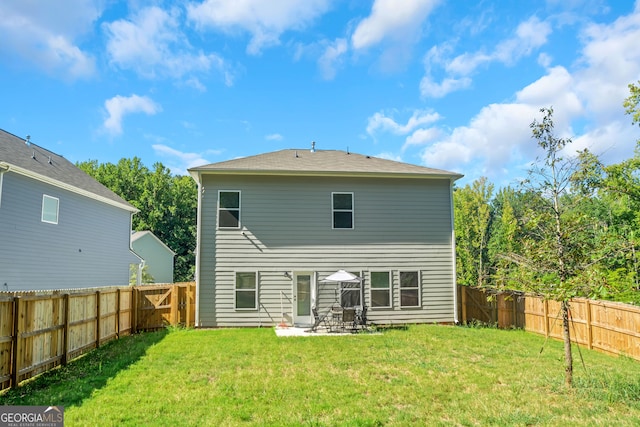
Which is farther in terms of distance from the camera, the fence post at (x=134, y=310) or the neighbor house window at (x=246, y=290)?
the neighbor house window at (x=246, y=290)

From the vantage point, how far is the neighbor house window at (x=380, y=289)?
44.6 ft

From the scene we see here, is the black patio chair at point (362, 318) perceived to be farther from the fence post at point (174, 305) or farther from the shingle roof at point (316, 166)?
the fence post at point (174, 305)

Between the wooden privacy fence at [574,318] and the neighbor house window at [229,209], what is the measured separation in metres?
8.28

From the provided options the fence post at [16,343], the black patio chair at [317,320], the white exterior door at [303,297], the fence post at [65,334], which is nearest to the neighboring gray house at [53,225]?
the fence post at [65,334]

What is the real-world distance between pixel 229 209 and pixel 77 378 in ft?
24.3

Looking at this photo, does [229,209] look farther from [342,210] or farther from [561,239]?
[561,239]

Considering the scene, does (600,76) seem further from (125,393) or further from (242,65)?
(125,393)

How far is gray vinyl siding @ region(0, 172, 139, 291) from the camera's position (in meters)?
12.0

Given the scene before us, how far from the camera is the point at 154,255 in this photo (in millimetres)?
30188

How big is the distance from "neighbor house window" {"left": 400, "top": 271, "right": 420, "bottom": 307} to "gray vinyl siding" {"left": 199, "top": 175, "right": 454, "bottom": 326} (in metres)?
0.18

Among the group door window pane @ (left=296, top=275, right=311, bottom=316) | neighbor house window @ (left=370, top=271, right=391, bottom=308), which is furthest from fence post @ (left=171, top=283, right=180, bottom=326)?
neighbor house window @ (left=370, top=271, right=391, bottom=308)

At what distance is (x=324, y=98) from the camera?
17.4 meters

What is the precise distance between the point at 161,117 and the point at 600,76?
21769 millimetres

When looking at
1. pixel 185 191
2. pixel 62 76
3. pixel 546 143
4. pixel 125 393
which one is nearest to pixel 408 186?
pixel 546 143
